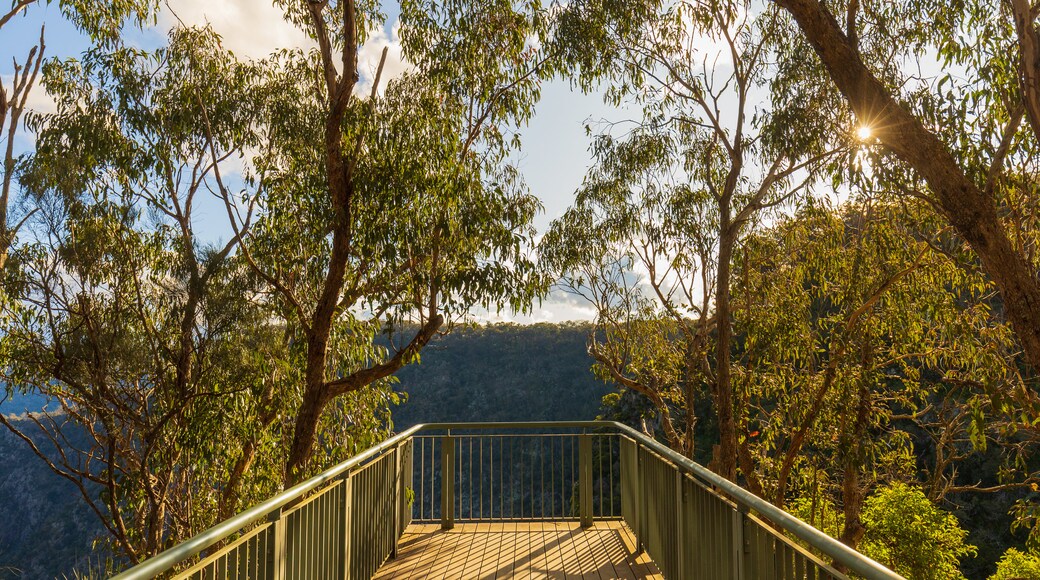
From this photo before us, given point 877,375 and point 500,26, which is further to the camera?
point 877,375

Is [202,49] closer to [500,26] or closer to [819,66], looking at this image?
[500,26]

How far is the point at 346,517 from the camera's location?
14.4 feet

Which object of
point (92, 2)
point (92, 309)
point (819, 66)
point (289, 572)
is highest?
point (92, 2)

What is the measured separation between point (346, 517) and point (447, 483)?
2778 millimetres

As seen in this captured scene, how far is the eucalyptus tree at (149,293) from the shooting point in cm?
782

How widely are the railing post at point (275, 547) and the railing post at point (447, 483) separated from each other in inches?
155

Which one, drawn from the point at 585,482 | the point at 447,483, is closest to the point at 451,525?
A: the point at 447,483

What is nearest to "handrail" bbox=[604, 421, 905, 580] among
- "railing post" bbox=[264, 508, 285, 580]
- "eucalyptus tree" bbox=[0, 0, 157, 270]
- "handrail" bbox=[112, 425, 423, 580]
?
"handrail" bbox=[112, 425, 423, 580]

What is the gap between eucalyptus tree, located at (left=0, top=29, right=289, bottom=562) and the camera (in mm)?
7820

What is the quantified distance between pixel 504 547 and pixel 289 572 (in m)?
3.23

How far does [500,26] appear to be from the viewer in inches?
315

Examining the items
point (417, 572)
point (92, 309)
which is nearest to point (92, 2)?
point (92, 309)

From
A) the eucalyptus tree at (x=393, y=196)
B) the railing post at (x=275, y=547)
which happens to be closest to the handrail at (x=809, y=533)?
the railing post at (x=275, y=547)

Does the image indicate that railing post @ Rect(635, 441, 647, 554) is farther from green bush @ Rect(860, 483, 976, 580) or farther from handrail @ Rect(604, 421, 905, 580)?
green bush @ Rect(860, 483, 976, 580)
